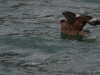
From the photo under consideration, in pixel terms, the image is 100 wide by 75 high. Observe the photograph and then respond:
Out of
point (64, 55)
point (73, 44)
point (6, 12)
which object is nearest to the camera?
point (64, 55)

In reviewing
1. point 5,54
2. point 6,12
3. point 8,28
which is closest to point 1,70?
point 5,54

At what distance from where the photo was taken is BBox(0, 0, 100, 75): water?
8.55m

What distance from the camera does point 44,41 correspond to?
10070 mm

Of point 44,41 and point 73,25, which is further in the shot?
point 73,25

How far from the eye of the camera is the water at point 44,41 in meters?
8.55

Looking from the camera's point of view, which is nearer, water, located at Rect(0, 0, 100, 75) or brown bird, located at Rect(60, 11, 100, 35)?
water, located at Rect(0, 0, 100, 75)

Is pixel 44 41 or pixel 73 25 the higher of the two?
pixel 73 25

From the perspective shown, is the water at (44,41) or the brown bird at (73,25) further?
the brown bird at (73,25)

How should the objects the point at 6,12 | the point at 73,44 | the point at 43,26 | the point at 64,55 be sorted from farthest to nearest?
1. the point at 6,12
2. the point at 43,26
3. the point at 73,44
4. the point at 64,55

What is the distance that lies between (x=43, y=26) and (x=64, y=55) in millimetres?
2180

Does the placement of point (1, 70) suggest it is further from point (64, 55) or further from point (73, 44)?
point (73, 44)

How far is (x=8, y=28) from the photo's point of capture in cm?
1100

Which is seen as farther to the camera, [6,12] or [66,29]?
[6,12]

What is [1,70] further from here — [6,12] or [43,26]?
[6,12]
